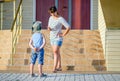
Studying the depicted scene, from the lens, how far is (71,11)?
18.5m

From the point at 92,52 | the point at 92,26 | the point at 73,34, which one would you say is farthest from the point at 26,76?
the point at 92,26

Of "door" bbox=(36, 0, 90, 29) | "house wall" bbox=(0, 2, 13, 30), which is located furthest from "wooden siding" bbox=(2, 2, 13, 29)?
"door" bbox=(36, 0, 90, 29)

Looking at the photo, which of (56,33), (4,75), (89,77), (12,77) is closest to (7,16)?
(56,33)

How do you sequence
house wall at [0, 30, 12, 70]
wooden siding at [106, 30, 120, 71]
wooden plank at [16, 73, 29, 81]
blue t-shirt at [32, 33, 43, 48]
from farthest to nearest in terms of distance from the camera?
house wall at [0, 30, 12, 70] → wooden siding at [106, 30, 120, 71] → blue t-shirt at [32, 33, 43, 48] → wooden plank at [16, 73, 29, 81]

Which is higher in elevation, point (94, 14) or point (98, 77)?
Answer: point (94, 14)

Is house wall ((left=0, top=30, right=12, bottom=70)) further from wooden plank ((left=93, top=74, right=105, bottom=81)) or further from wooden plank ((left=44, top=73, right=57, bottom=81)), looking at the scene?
wooden plank ((left=93, top=74, right=105, bottom=81))

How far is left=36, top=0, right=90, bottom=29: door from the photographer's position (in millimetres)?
18375

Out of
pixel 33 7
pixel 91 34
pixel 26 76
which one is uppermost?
pixel 33 7

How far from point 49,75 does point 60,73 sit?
529 millimetres

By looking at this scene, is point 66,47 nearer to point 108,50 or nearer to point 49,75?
point 108,50

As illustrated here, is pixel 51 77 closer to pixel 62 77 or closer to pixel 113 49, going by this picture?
pixel 62 77

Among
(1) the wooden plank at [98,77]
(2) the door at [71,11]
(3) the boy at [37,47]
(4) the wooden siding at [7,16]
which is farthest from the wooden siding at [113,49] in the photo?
(4) the wooden siding at [7,16]

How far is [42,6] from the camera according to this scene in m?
18.5

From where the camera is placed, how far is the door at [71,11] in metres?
18.4
